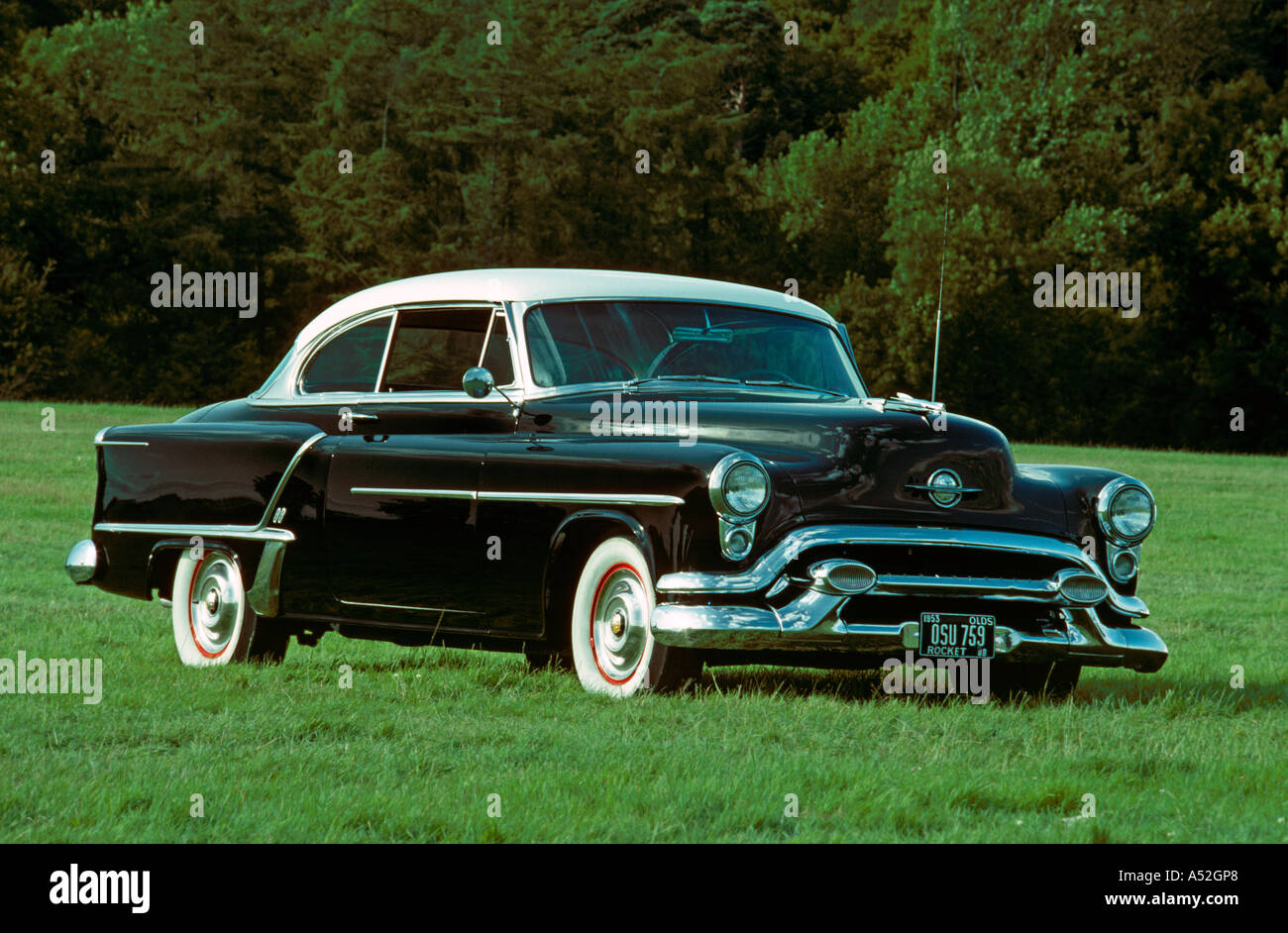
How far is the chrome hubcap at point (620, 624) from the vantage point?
7.72 meters

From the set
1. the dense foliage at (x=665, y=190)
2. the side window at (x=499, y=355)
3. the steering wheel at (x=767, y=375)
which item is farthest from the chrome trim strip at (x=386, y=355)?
the dense foliage at (x=665, y=190)

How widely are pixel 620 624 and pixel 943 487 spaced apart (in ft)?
4.71

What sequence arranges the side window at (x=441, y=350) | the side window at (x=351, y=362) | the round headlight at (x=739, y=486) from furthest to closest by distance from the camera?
the side window at (x=351, y=362)
the side window at (x=441, y=350)
the round headlight at (x=739, y=486)

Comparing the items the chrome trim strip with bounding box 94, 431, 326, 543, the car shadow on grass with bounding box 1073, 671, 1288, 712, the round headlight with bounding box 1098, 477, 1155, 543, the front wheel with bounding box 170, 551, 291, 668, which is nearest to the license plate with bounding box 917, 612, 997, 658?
the car shadow on grass with bounding box 1073, 671, 1288, 712

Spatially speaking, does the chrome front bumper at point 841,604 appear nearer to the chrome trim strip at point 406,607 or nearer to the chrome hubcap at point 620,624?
the chrome hubcap at point 620,624

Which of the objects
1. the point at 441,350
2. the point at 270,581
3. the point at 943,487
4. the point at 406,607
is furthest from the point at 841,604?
the point at 270,581

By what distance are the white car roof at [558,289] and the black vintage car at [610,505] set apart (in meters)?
0.02

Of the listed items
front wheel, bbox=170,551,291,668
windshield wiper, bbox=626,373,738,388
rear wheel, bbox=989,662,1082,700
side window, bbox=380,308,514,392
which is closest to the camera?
rear wheel, bbox=989,662,1082,700

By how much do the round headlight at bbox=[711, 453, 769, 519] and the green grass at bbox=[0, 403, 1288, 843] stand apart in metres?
0.75

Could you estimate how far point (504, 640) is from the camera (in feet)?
26.9

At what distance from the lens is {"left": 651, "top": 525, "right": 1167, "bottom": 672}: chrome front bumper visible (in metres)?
7.33

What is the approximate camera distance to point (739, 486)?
7.45 m

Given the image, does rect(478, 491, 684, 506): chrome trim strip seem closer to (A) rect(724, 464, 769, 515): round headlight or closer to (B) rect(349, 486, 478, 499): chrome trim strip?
(B) rect(349, 486, 478, 499): chrome trim strip

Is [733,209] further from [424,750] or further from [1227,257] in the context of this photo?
[424,750]
